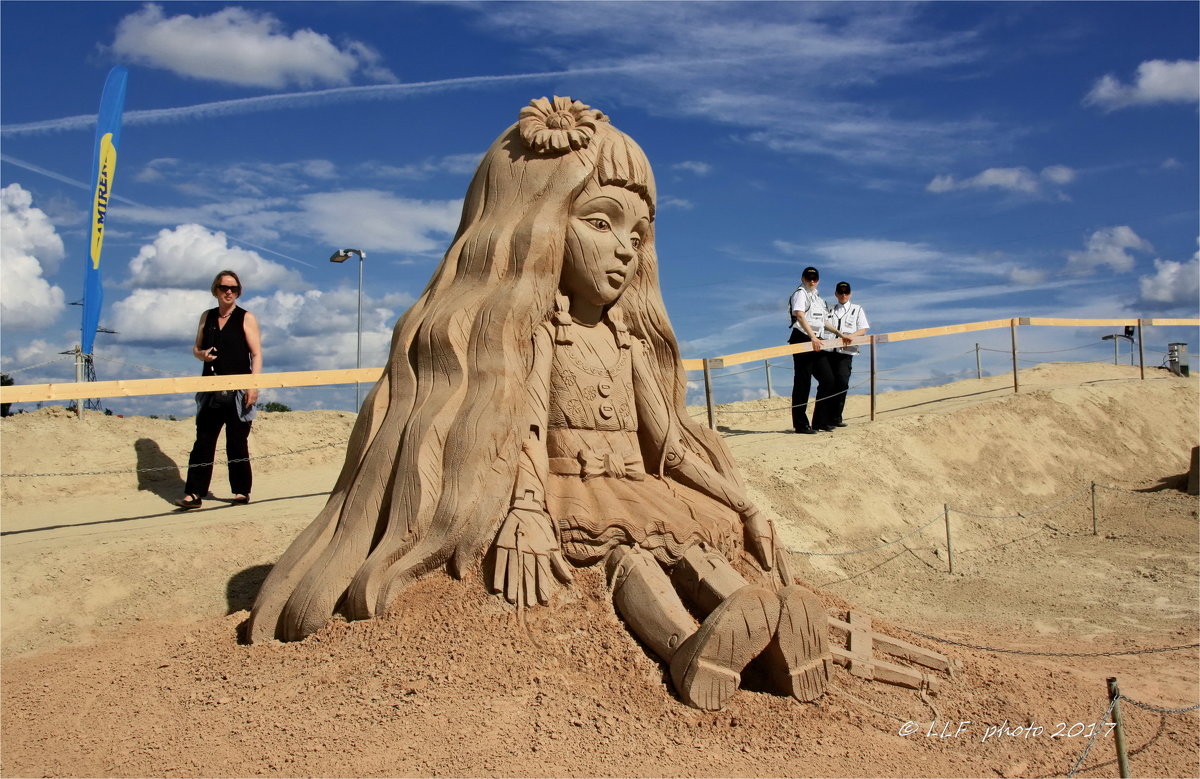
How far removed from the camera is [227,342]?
6590mm

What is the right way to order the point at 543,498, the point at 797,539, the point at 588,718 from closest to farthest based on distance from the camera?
the point at 588,718 < the point at 543,498 < the point at 797,539

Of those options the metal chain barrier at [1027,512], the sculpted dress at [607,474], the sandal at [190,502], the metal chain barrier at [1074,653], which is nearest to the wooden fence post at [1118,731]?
the sculpted dress at [607,474]

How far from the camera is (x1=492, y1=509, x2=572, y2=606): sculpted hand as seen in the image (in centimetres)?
383

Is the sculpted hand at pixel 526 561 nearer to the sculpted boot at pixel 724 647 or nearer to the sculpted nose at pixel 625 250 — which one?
the sculpted boot at pixel 724 647

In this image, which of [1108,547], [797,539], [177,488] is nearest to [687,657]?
[797,539]

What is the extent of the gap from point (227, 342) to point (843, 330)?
6.08 m

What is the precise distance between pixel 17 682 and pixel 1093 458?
10.6m

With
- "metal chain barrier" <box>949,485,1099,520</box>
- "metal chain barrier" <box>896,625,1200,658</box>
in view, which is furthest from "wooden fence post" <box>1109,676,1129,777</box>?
"metal chain barrier" <box>949,485,1099,520</box>

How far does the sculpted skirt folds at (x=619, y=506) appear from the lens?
4047 mm

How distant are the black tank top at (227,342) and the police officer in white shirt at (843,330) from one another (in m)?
5.81

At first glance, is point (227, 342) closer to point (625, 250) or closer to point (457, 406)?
point (457, 406)

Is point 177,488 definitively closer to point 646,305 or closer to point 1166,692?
point 646,305

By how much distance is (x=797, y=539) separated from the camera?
7754mm

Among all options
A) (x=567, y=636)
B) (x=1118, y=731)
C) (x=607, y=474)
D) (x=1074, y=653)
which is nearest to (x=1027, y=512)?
(x=1074, y=653)
